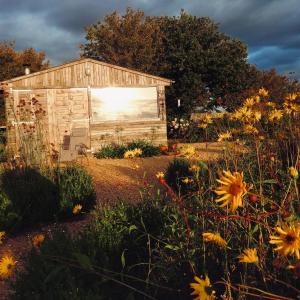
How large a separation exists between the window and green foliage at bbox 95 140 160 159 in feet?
4.12

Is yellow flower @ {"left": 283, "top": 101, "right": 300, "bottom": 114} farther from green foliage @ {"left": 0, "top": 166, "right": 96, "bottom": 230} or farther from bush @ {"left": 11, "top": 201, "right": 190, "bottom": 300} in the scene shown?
green foliage @ {"left": 0, "top": 166, "right": 96, "bottom": 230}

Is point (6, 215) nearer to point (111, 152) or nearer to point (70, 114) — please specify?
point (111, 152)

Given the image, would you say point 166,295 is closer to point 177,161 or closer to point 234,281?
point 234,281

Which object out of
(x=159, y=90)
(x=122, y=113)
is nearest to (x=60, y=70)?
(x=122, y=113)

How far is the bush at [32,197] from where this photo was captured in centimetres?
530

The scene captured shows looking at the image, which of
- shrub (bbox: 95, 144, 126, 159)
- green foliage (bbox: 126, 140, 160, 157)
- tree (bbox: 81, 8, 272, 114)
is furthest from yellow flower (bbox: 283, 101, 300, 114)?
tree (bbox: 81, 8, 272, 114)

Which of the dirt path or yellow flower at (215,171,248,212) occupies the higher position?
yellow flower at (215,171,248,212)

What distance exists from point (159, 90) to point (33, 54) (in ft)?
74.6

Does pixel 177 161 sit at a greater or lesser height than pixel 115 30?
lesser

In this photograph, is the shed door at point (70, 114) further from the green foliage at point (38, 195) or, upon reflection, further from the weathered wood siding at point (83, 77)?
the green foliage at point (38, 195)

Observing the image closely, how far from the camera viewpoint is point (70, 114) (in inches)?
615

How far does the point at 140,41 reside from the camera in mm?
28219

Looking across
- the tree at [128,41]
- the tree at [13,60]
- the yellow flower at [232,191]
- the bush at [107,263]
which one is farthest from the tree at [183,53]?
the yellow flower at [232,191]

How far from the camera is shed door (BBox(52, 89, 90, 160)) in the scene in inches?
609
